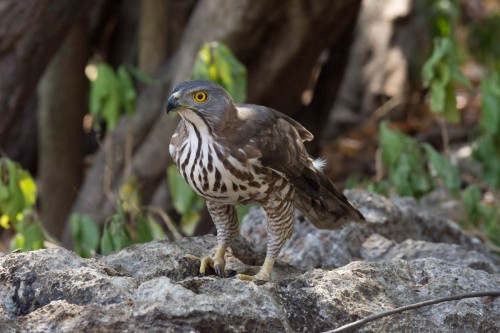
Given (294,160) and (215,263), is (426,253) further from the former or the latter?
(215,263)

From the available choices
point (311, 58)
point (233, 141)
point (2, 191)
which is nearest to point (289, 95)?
point (311, 58)

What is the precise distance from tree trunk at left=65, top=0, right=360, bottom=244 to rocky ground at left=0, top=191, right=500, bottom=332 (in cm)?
374

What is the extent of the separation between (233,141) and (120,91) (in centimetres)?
306

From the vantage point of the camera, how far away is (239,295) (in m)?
3.71

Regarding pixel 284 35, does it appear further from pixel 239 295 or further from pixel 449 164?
A: pixel 239 295

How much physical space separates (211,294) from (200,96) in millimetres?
1049

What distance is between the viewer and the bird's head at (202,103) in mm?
4340

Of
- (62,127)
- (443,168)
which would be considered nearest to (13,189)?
(443,168)

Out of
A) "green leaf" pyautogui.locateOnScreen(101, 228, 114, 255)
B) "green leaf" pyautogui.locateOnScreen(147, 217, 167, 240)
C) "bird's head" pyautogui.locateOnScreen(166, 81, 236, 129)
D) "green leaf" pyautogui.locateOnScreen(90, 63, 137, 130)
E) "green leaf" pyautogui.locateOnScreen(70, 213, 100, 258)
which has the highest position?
"bird's head" pyautogui.locateOnScreen(166, 81, 236, 129)

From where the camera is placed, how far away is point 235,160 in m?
4.30

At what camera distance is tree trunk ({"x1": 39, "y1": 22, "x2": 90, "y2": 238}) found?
991 cm

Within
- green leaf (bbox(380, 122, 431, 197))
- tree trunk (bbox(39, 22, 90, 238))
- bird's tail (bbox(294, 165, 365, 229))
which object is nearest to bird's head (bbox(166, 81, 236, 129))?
bird's tail (bbox(294, 165, 365, 229))

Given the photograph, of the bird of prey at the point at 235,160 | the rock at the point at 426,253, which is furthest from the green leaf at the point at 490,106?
the bird of prey at the point at 235,160

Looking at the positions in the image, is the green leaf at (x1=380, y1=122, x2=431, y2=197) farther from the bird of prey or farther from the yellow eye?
the yellow eye
